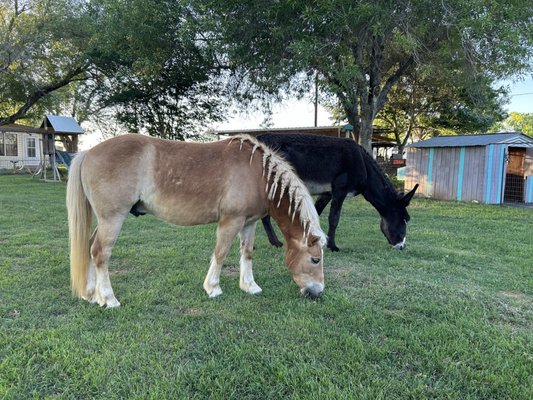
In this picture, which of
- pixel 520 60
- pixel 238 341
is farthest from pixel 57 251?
pixel 520 60

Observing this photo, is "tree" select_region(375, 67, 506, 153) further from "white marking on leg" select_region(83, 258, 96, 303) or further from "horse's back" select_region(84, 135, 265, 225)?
"white marking on leg" select_region(83, 258, 96, 303)

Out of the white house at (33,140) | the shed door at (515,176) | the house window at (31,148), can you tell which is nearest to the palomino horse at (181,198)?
the shed door at (515,176)

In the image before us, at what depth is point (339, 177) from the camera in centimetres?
518

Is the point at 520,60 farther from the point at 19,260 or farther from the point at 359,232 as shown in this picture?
the point at 19,260

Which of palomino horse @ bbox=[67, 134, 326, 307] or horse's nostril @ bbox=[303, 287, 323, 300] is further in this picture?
horse's nostril @ bbox=[303, 287, 323, 300]

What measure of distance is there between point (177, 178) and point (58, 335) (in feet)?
4.73

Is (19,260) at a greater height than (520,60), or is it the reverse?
(520,60)

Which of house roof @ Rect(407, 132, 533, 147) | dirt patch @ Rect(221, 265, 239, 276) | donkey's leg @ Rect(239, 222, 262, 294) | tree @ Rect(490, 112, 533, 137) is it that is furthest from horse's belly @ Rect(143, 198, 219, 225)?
tree @ Rect(490, 112, 533, 137)

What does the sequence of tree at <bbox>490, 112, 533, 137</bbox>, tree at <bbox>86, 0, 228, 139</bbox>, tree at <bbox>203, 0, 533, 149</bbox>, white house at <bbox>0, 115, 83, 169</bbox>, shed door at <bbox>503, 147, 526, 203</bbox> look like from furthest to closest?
tree at <bbox>490, 112, 533, 137</bbox>, white house at <bbox>0, 115, 83, 169</bbox>, shed door at <bbox>503, 147, 526, 203</bbox>, tree at <bbox>86, 0, 228, 139</bbox>, tree at <bbox>203, 0, 533, 149</bbox>

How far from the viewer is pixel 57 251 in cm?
459

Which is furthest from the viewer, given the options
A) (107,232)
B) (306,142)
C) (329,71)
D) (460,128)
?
(460,128)

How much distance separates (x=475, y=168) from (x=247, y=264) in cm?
1000

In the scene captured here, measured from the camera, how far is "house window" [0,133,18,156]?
2259 cm

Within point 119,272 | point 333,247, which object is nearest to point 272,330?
point 119,272
